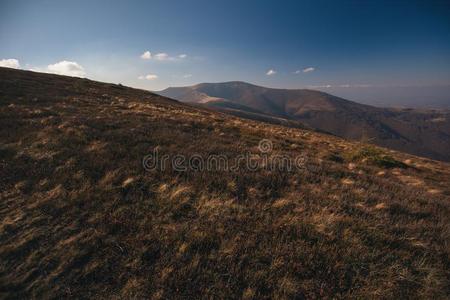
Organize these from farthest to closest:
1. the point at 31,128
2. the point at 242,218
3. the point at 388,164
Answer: the point at 388,164 < the point at 31,128 < the point at 242,218

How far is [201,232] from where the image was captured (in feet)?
15.3

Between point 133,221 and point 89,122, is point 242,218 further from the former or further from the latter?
point 89,122

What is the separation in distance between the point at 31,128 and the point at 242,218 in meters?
12.0

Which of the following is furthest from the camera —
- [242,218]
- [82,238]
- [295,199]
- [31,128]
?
[31,128]

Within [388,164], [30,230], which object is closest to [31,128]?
[30,230]

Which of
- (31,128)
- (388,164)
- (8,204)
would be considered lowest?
(388,164)

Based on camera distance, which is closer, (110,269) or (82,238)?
(110,269)

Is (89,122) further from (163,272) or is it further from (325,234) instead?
(325,234)

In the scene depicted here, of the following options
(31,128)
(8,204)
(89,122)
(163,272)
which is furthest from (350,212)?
(31,128)

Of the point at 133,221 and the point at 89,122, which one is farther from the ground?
the point at 89,122

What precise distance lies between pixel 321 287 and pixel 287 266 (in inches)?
24.0

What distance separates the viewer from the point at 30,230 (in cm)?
458

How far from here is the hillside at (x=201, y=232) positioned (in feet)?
11.9

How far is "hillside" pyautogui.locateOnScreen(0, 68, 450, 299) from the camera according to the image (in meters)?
3.62
